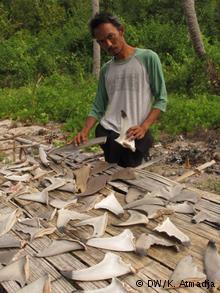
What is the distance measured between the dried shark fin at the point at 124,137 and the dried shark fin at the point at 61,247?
1.19 meters

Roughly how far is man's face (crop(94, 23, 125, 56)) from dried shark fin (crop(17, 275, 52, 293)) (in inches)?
76.6

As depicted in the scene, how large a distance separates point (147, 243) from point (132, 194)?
690 mm

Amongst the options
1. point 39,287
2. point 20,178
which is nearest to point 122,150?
point 20,178

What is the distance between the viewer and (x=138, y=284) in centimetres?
180

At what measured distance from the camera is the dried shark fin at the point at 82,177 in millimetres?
2927

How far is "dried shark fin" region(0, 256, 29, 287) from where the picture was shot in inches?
75.0

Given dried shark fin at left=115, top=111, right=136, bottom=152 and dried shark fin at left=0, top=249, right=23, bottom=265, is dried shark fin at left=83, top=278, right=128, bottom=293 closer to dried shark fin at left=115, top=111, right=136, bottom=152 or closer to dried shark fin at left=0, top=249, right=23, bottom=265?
dried shark fin at left=0, top=249, right=23, bottom=265

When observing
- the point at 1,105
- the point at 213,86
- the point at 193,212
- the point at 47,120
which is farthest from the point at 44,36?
the point at 193,212

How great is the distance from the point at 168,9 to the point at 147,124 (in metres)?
12.4

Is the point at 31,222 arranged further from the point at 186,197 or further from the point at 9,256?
the point at 186,197

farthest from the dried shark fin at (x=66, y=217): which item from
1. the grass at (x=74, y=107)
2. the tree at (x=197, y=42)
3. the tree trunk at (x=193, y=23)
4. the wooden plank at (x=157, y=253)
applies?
the tree trunk at (x=193, y=23)

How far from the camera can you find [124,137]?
3232 mm

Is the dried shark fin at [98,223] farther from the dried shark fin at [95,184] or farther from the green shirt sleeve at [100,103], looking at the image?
the green shirt sleeve at [100,103]

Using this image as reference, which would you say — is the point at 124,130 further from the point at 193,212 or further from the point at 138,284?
the point at 138,284
